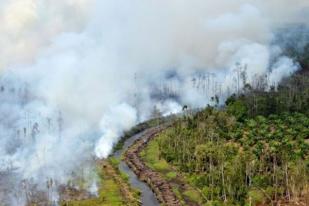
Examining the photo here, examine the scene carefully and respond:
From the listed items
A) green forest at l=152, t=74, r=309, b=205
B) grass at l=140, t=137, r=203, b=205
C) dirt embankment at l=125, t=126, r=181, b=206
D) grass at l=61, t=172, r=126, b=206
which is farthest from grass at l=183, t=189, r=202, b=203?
grass at l=61, t=172, r=126, b=206

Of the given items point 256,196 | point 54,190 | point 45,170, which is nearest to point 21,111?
point 45,170

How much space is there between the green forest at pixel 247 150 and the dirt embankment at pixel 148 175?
6561mm

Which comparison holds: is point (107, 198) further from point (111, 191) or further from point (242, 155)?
point (242, 155)

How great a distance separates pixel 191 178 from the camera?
12594 cm

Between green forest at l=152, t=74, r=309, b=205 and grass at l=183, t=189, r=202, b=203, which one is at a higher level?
green forest at l=152, t=74, r=309, b=205

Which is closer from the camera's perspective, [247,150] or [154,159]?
[247,150]

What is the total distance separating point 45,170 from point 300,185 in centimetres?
5951

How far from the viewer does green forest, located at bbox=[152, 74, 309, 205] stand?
111062 millimetres

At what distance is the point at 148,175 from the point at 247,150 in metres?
29.0

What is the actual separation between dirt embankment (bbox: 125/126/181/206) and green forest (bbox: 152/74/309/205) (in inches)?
258

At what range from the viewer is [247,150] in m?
142

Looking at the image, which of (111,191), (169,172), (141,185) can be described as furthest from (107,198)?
(169,172)

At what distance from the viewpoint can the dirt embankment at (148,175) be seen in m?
113

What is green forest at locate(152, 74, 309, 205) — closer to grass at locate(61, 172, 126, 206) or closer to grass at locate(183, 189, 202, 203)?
grass at locate(183, 189, 202, 203)
